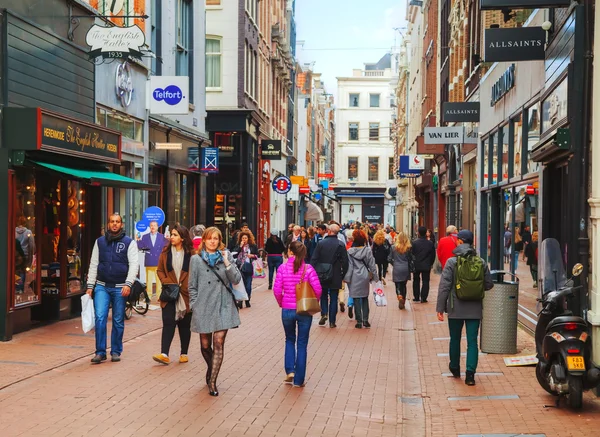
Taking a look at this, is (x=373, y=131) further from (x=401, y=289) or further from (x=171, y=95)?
(x=401, y=289)

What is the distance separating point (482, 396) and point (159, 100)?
14.0 metres

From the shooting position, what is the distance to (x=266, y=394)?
32.3ft

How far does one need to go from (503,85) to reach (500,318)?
300 inches

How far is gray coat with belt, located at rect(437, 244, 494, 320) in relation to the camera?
1072 centimetres

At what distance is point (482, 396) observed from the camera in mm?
9938

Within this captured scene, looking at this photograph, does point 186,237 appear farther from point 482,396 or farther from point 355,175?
point 355,175

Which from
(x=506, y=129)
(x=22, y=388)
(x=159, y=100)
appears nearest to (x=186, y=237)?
(x=22, y=388)

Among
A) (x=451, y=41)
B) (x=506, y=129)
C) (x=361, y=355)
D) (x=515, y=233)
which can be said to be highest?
(x=451, y=41)

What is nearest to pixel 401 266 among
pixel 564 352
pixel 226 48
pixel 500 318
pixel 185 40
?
pixel 500 318

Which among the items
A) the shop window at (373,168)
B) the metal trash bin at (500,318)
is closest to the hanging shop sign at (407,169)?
the metal trash bin at (500,318)

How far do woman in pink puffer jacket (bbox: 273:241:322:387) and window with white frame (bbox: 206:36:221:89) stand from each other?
28.0m

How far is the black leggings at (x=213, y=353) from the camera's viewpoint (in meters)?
9.66

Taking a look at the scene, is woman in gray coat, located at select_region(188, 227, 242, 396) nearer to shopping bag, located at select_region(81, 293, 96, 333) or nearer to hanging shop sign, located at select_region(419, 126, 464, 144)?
shopping bag, located at select_region(81, 293, 96, 333)

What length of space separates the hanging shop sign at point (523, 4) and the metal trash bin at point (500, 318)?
328 centimetres
